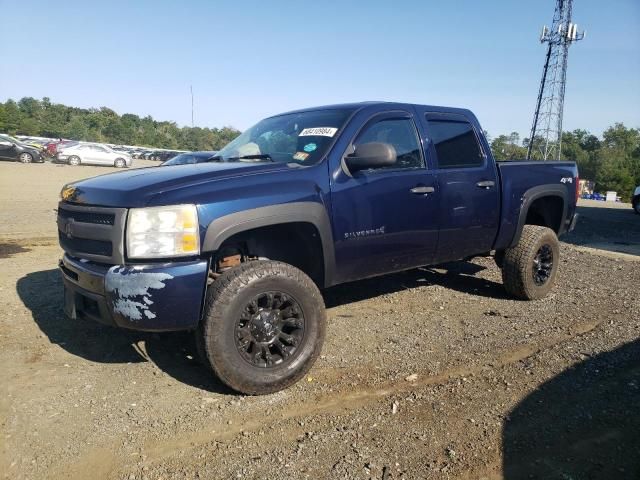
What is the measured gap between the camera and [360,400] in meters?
3.23

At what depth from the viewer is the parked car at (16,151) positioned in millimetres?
27906

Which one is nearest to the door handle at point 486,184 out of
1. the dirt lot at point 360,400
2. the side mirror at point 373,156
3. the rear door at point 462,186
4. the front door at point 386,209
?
the rear door at point 462,186

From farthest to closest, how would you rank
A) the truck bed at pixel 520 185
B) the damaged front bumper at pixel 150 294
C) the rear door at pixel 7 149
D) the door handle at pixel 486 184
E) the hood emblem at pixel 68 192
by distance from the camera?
1. the rear door at pixel 7 149
2. the truck bed at pixel 520 185
3. the door handle at pixel 486 184
4. the hood emblem at pixel 68 192
5. the damaged front bumper at pixel 150 294

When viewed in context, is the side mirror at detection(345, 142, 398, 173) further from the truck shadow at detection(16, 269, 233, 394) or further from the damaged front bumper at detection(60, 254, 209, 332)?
the truck shadow at detection(16, 269, 233, 394)

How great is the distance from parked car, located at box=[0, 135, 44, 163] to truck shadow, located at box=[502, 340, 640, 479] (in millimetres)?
31610

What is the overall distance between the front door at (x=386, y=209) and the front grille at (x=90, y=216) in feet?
4.93

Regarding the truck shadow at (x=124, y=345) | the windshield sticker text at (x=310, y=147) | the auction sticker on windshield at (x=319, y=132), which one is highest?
the auction sticker on windshield at (x=319, y=132)

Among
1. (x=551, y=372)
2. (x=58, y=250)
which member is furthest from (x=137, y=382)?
(x=58, y=250)

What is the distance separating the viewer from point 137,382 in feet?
11.2

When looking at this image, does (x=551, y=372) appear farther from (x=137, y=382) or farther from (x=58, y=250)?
(x=58, y=250)

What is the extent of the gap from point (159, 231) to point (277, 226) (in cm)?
85

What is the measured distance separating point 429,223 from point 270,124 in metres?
1.72

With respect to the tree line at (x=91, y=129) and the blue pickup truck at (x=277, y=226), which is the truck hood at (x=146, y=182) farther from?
the tree line at (x=91, y=129)

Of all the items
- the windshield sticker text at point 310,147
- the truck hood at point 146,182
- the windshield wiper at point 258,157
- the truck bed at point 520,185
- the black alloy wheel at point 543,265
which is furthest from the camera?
the black alloy wheel at point 543,265
